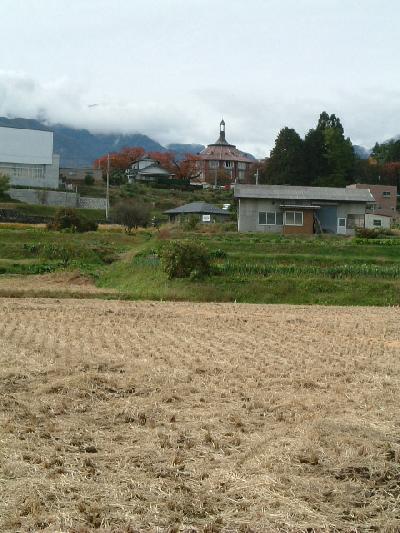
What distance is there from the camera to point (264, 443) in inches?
247

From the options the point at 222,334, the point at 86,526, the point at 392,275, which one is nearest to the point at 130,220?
the point at 392,275

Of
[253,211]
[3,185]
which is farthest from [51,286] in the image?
[3,185]

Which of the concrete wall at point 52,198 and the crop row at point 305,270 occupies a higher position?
the concrete wall at point 52,198

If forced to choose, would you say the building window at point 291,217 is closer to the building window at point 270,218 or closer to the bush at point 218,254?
the building window at point 270,218

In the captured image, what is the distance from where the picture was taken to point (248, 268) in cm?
2402

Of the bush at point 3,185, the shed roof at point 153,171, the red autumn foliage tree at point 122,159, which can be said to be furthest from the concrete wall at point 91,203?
the red autumn foliage tree at point 122,159

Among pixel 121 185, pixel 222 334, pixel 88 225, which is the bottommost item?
pixel 222 334

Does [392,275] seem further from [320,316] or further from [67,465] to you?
[67,465]

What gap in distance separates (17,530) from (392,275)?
20986 mm

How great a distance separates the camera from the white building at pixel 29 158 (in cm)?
6544

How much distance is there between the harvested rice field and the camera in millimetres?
4832

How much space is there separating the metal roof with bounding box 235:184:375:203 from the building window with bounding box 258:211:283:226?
1012mm

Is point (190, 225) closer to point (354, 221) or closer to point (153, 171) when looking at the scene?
point (354, 221)

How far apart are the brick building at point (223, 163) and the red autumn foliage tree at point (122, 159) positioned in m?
8.05
